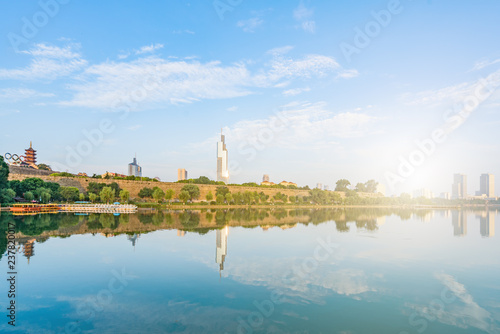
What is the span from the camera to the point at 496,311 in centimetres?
1065

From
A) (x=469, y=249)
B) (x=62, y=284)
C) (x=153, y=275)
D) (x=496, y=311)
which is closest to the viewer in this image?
(x=496, y=311)

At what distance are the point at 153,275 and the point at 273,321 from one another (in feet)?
22.8

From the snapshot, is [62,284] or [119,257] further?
[119,257]

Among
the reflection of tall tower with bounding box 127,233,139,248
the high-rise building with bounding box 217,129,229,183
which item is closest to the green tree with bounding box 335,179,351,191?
the high-rise building with bounding box 217,129,229,183

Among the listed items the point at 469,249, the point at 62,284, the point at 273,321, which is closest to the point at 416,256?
the point at 469,249

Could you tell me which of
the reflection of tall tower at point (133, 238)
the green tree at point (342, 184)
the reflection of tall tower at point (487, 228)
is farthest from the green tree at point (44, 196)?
the green tree at point (342, 184)

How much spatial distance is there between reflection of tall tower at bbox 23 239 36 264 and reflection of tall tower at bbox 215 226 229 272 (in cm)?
1006

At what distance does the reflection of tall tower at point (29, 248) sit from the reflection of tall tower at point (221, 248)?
10.1 meters

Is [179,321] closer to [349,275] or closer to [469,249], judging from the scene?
[349,275]

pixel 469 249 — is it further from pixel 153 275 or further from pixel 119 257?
pixel 119 257

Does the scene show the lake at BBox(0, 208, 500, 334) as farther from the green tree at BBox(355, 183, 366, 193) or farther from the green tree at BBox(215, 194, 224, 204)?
the green tree at BBox(355, 183, 366, 193)

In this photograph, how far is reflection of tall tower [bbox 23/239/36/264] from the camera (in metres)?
17.8

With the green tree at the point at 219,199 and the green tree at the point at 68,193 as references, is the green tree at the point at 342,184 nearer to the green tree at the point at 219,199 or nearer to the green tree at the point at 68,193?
the green tree at the point at 219,199

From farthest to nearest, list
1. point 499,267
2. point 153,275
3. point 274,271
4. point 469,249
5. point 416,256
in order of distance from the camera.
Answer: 1. point 469,249
2. point 416,256
3. point 499,267
4. point 274,271
5. point 153,275
